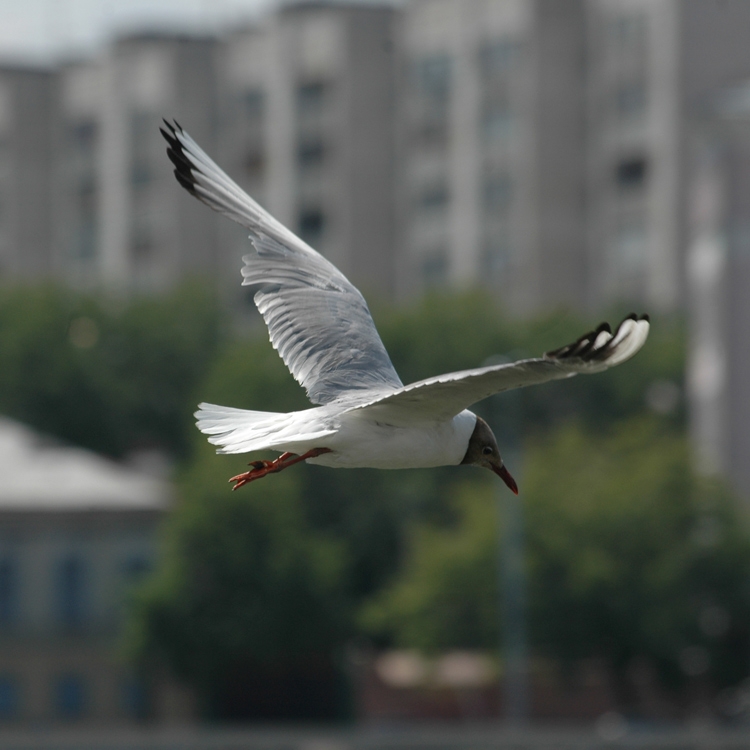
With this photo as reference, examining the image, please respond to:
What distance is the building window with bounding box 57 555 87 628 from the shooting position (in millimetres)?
61656

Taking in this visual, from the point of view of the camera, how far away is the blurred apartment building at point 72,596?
60.9 metres

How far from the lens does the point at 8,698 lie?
60.7 metres

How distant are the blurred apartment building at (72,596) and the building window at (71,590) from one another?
3cm

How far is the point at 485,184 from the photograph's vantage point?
3529 inches

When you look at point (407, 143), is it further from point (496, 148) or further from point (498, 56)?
point (498, 56)

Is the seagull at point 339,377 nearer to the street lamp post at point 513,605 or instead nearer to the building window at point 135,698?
the street lamp post at point 513,605

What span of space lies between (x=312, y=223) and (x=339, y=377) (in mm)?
87194

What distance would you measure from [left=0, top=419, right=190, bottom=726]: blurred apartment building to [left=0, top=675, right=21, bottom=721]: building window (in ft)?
0.10

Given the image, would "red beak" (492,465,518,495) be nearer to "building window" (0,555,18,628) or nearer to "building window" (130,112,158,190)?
"building window" (0,555,18,628)

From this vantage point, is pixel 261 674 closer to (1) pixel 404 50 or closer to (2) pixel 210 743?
(2) pixel 210 743

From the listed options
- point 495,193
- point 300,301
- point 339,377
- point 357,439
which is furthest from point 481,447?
point 495,193

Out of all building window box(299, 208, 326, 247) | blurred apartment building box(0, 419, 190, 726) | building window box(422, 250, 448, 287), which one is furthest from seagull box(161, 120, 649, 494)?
building window box(299, 208, 326, 247)

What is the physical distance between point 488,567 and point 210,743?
35.1 feet

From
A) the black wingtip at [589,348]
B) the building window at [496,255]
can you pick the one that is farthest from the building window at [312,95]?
the black wingtip at [589,348]
